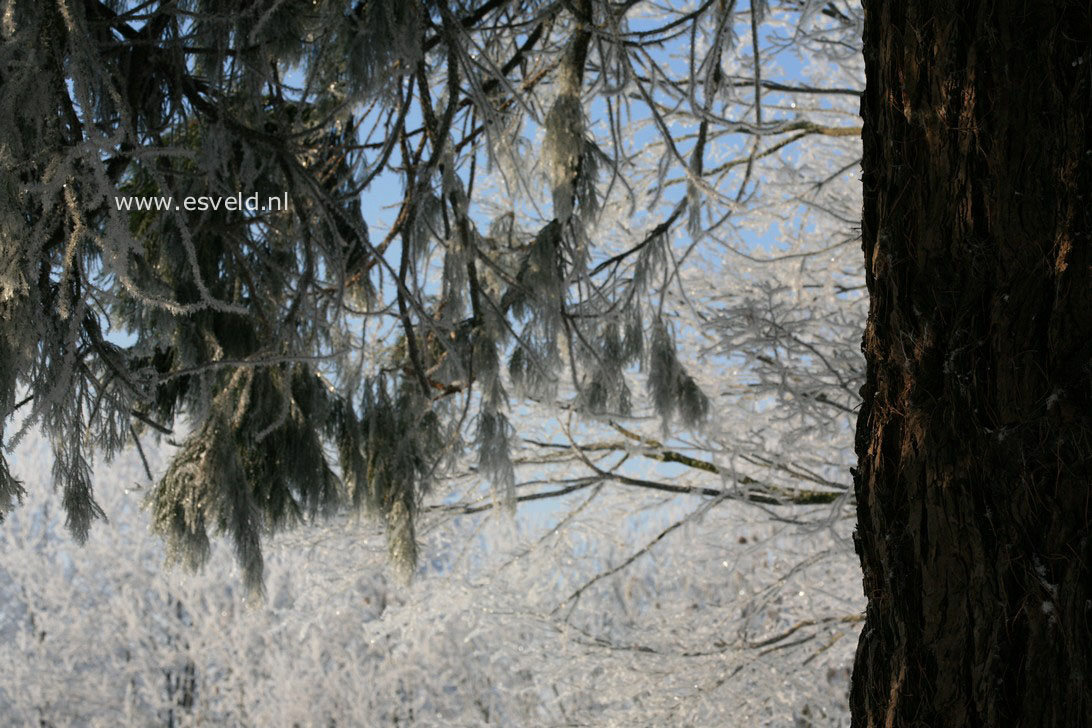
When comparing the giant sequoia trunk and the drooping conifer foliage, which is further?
the drooping conifer foliage

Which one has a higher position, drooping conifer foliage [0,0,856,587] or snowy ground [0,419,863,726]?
drooping conifer foliage [0,0,856,587]

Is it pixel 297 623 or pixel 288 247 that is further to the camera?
pixel 297 623

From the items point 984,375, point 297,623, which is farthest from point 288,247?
point 297,623

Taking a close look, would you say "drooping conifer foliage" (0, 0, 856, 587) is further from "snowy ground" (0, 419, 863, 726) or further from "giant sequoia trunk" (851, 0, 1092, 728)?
"snowy ground" (0, 419, 863, 726)

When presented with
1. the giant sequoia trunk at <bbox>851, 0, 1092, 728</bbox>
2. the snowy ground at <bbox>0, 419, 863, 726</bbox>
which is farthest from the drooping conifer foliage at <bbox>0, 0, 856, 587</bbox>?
the snowy ground at <bbox>0, 419, 863, 726</bbox>

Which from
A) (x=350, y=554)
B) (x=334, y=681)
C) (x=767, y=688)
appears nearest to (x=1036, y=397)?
(x=767, y=688)

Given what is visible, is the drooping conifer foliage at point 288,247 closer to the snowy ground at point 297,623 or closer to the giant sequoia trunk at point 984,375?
the giant sequoia trunk at point 984,375

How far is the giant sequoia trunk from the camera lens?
0.89m

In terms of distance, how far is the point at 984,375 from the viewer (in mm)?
946

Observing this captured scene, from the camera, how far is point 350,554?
6.04m

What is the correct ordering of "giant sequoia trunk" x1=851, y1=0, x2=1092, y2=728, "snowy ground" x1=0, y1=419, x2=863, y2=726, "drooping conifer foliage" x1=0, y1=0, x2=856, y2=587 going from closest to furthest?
"giant sequoia trunk" x1=851, y1=0, x2=1092, y2=728 → "drooping conifer foliage" x1=0, y1=0, x2=856, y2=587 → "snowy ground" x1=0, y1=419, x2=863, y2=726

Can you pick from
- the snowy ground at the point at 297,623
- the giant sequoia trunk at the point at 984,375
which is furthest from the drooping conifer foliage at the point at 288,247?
the snowy ground at the point at 297,623

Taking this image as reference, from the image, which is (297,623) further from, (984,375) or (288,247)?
(984,375)

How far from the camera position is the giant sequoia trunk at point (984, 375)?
891mm
